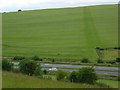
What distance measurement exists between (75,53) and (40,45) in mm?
11995

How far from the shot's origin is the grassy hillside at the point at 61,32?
7146 cm

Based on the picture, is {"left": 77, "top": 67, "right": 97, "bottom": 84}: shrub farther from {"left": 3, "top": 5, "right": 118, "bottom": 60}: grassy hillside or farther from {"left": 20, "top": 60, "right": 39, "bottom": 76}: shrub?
{"left": 3, "top": 5, "right": 118, "bottom": 60}: grassy hillside

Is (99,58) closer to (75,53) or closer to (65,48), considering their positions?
(75,53)

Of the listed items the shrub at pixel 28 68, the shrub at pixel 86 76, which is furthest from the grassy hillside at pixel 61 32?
the shrub at pixel 86 76

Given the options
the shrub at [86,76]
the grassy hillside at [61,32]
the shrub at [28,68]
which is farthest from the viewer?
the grassy hillside at [61,32]

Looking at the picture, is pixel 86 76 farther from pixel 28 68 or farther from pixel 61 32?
pixel 61 32

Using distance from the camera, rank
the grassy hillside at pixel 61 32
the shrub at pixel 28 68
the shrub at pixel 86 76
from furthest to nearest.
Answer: the grassy hillside at pixel 61 32 → the shrub at pixel 28 68 → the shrub at pixel 86 76

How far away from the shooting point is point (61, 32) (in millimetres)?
86938

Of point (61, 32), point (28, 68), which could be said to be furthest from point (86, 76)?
point (61, 32)

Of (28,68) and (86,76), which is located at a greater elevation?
(28,68)

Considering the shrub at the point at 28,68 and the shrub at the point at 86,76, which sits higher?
the shrub at the point at 28,68

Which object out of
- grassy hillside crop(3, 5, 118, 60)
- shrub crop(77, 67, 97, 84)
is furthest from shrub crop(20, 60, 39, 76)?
grassy hillside crop(3, 5, 118, 60)

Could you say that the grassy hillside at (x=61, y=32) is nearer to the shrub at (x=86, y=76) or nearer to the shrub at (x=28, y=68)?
the shrub at (x=28, y=68)

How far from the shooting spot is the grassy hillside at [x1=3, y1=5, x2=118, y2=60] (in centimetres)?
7146
